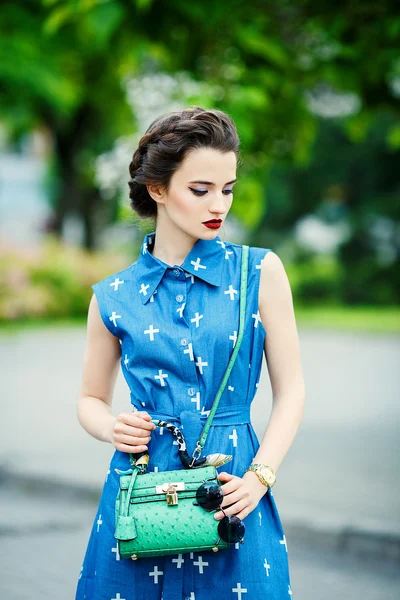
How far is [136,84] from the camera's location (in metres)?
6.62

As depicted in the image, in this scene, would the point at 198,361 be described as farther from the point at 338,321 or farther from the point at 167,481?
the point at 338,321

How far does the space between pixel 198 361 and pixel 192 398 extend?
3.7 inches

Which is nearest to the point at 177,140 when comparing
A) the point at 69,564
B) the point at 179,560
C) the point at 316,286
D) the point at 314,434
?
the point at 179,560

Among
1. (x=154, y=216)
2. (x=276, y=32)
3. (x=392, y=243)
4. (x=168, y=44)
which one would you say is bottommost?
(x=154, y=216)

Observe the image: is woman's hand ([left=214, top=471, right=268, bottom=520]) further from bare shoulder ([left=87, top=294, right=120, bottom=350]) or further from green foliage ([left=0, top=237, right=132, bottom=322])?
green foliage ([left=0, top=237, right=132, bottom=322])

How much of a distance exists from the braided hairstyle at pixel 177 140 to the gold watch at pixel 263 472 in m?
0.73

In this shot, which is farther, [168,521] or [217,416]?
[217,416]

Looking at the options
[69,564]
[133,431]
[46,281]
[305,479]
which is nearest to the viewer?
[133,431]

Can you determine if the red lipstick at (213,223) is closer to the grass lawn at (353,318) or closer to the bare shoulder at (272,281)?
the bare shoulder at (272,281)

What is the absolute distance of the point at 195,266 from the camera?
2.24m

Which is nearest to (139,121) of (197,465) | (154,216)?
(154,216)

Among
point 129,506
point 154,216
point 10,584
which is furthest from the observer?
point 10,584

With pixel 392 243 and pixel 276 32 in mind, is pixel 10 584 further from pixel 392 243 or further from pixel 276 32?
pixel 392 243

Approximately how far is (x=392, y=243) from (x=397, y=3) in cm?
2279
